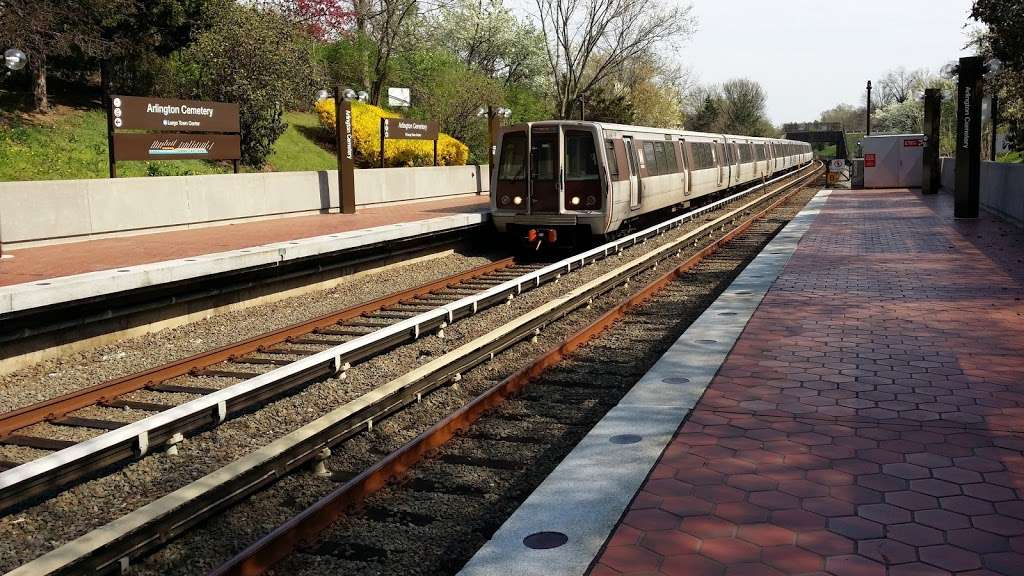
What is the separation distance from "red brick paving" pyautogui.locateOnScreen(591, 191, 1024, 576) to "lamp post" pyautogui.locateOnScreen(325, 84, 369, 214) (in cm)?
1121

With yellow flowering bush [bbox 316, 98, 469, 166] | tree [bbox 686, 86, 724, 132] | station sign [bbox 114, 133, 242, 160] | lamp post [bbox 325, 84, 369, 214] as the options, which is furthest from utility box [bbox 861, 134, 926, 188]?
tree [bbox 686, 86, 724, 132]

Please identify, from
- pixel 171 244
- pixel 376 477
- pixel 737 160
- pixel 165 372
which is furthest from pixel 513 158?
pixel 737 160

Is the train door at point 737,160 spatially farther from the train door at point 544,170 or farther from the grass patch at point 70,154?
the train door at point 544,170

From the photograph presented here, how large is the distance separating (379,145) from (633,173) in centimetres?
1423

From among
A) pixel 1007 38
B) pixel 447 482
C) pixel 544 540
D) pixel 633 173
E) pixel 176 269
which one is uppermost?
pixel 1007 38

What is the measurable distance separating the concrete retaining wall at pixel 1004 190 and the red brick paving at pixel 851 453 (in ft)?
31.8

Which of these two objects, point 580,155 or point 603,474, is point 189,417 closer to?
point 603,474

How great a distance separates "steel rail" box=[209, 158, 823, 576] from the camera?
163 inches

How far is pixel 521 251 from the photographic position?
58.9ft

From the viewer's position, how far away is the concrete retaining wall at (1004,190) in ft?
60.8

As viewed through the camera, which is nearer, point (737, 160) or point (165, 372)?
point (165, 372)

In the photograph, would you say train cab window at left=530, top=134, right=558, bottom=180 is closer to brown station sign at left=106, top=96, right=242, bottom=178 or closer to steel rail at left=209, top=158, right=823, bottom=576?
brown station sign at left=106, top=96, right=242, bottom=178

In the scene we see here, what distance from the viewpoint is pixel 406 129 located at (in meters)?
24.0

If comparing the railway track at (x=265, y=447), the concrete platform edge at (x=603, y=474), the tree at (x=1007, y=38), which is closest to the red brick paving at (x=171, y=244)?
the railway track at (x=265, y=447)
